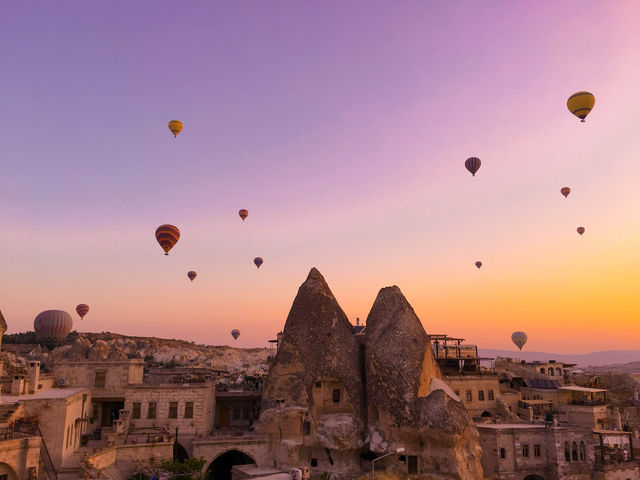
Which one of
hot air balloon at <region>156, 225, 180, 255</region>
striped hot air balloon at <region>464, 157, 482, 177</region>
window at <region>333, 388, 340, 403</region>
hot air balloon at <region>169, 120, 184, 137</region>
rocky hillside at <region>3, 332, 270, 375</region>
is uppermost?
hot air balloon at <region>169, 120, 184, 137</region>

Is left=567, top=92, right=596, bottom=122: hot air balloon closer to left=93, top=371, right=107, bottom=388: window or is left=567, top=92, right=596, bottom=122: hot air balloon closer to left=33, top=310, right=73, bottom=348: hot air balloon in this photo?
left=93, top=371, right=107, bottom=388: window

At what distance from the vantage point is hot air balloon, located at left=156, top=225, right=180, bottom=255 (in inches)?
2169

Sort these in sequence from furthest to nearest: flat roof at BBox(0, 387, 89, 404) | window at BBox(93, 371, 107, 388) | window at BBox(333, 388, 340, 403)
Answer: window at BBox(333, 388, 340, 403) → window at BBox(93, 371, 107, 388) → flat roof at BBox(0, 387, 89, 404)

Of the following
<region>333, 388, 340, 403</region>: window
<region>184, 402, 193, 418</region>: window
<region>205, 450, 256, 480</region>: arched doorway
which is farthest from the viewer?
<region>205, 450, 256, 480</region>: arched doorway

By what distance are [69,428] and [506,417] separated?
42212mm

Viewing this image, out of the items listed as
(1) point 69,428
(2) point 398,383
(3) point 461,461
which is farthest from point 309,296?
(1) point 69,428

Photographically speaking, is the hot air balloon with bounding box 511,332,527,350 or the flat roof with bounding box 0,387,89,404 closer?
the flat roof with bounding box 0,387,89,404

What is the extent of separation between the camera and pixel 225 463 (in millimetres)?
53125

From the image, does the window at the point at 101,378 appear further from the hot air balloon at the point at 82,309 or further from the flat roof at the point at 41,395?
the hot air balloon at the point at 82,309

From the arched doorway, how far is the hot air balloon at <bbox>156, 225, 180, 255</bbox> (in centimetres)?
2104

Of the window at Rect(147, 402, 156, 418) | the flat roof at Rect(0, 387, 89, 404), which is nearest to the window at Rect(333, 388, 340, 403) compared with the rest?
the window at Rect(147, 402, 156, 418)

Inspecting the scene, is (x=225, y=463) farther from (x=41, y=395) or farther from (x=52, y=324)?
(x=52, y=324)

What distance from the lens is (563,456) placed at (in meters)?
48.0

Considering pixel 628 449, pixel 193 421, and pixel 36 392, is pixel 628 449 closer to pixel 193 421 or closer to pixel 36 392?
pixel 193 421
